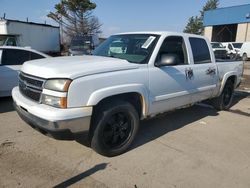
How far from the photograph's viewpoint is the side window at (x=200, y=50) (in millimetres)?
5363

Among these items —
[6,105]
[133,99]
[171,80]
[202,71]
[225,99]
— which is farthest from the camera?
[225,99]

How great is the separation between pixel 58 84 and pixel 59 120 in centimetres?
45

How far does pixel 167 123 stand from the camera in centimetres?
568

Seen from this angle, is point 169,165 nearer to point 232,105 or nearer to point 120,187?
point 120,187

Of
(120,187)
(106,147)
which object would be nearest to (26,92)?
(106,147)

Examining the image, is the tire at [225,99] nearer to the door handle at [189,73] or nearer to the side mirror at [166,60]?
the door handle at [189,73]

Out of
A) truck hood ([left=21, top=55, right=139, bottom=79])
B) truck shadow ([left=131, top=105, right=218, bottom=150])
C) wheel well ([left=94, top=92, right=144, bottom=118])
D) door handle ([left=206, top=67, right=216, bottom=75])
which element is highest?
truck hood ([left=21, top=55, right=139, bottom=79])

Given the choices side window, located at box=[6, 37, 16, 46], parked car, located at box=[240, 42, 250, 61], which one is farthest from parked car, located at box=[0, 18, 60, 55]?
parked car, located at box=[240, 42, 250, 61]

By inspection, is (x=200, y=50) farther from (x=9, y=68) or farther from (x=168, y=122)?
(x=9, y=68)

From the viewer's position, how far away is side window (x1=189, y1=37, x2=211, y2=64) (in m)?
5.36

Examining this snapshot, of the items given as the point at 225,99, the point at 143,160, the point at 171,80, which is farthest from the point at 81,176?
the point at 225,99

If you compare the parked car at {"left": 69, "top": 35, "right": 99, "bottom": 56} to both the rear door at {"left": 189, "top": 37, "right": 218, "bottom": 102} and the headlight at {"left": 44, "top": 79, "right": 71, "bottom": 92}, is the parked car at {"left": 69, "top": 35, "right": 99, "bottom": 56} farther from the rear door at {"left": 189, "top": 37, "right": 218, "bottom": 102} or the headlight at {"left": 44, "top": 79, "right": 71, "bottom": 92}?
the headlight at {"left": 44, "top": 79, "right": 71, "bottom": 92}

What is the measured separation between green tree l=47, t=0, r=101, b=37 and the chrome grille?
39.8m

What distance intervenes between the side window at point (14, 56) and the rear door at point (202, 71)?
179 inches
